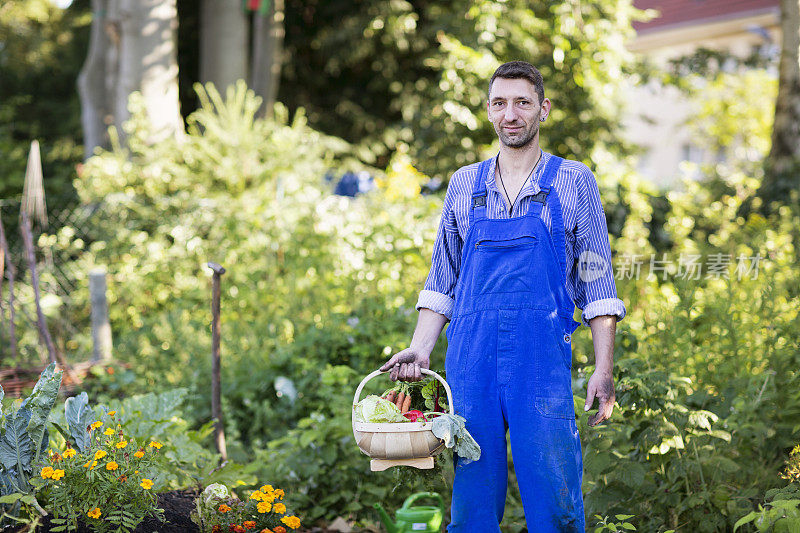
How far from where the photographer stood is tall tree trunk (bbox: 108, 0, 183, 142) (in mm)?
9430

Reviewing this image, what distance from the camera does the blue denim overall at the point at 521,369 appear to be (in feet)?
8.25

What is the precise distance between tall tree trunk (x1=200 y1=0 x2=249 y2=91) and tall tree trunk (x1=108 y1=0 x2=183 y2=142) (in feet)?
3.85

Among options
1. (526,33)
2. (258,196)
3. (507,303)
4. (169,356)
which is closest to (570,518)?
(507,303)

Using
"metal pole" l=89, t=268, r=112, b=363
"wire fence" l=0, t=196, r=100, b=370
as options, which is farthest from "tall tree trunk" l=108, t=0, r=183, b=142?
"metal pole" l=89, t=268, r=112, b=363

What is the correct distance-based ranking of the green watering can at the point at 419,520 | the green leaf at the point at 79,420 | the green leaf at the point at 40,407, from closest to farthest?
the green leaf at the point at 40,407
the green leaf at the point at 79,420
the green watering can at the point at 419,520

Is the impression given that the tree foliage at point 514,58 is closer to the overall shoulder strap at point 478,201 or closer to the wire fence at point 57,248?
the wire fence at point 57,248

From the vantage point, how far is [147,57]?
31.2ft

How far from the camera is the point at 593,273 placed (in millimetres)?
2619

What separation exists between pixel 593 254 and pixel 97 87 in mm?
10071

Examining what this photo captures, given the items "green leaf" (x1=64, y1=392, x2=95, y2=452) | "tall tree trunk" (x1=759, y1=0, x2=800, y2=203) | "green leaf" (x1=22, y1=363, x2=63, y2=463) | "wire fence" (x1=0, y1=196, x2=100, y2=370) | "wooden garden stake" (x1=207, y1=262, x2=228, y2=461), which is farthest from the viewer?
"tall tree trunk" (x1=759, y1=0, x2=800, y2=203)

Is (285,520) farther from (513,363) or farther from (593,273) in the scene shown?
(593,273)

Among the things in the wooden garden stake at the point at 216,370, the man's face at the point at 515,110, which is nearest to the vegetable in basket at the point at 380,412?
the man's face at the point at 515,110

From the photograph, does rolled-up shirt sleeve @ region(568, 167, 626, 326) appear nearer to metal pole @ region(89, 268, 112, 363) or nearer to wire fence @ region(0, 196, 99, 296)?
metal pole @ region(89, 268, 112, 363)

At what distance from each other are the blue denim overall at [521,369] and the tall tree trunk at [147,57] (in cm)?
745
